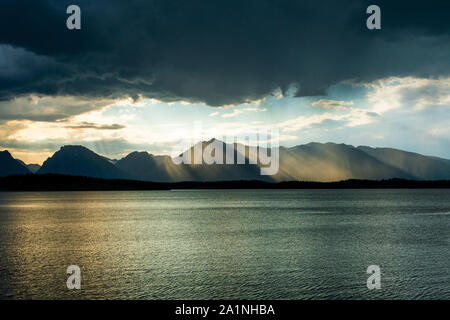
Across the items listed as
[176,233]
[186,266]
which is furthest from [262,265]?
[176,233]

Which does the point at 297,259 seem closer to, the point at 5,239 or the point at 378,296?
the point at 378,296

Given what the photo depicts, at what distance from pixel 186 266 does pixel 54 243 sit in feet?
104

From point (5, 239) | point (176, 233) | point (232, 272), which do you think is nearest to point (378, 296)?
point (232, 272)
